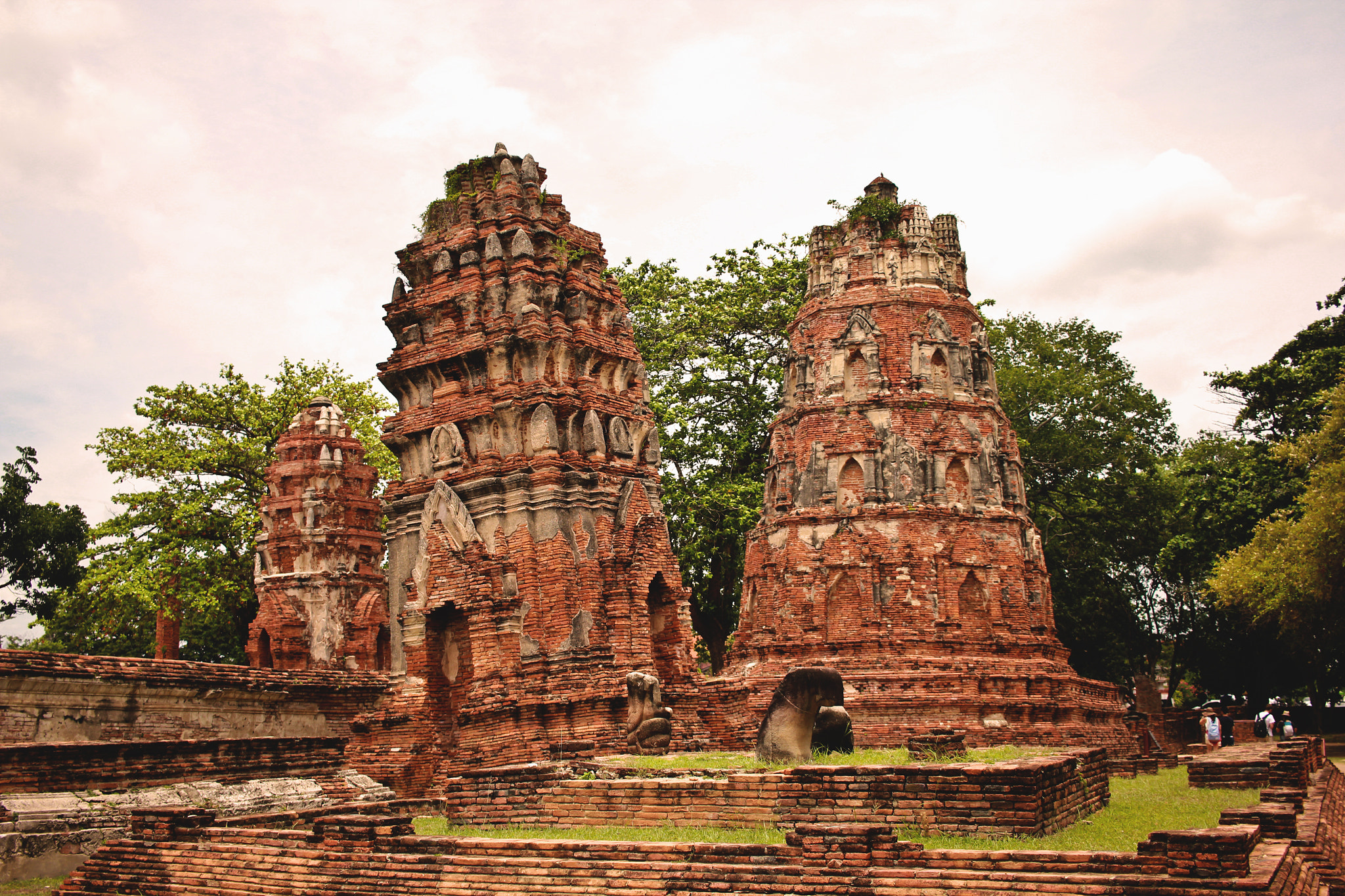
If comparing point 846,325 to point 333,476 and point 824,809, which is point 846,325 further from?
point 824,809

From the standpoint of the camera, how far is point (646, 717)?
14.8 m

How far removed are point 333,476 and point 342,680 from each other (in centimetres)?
829

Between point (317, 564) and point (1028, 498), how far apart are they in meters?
21.5

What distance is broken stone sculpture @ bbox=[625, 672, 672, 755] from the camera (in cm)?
1468

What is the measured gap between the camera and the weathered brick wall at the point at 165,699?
1238cm

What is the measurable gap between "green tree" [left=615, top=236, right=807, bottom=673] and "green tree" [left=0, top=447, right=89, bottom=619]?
16.0m

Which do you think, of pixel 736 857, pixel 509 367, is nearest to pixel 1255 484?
pixel 509 367

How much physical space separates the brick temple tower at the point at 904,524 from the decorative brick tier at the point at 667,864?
1335cm

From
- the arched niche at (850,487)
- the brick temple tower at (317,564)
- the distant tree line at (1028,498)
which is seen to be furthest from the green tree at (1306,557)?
the brick temple tower at (317,564)

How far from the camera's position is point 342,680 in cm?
1642

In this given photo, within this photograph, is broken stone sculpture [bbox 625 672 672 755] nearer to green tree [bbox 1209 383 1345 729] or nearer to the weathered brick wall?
the weathered brick wall

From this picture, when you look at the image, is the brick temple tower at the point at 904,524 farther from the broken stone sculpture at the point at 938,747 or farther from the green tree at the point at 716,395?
the broken stone sculpture at the point at 938,747

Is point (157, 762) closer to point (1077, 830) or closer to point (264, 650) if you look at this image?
point (1077, 830)

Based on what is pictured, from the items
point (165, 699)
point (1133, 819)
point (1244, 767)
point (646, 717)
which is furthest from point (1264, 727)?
point (165, 699)
